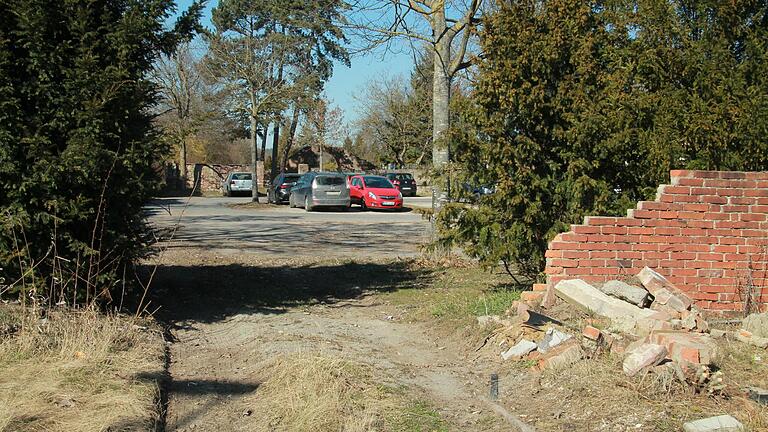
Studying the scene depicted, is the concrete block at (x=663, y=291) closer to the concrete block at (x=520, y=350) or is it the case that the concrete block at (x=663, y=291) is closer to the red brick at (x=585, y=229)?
the red brick at (x=585, y=229)

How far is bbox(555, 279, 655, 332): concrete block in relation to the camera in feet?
21.6

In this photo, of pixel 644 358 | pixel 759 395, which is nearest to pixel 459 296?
pixel 644 358

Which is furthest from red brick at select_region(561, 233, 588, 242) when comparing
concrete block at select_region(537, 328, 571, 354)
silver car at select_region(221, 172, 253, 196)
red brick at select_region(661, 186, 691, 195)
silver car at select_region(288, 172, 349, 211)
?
silver car at select_region(221, 172, 253, 196)

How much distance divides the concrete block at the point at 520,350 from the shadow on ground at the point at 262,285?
3.75m

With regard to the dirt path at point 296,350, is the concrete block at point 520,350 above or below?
above

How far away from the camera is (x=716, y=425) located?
466cm

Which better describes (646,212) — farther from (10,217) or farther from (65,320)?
(10,217)

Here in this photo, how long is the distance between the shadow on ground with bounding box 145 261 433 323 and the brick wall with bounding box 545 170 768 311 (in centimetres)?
405

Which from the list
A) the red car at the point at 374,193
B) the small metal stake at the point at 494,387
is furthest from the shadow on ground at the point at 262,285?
the red car at the point at 374,193

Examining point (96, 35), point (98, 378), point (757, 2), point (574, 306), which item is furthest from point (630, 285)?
point (96, 35)

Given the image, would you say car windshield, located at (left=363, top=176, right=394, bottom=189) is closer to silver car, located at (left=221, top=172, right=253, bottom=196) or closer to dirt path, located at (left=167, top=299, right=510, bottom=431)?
silver car, located at (left=221, top=172, right=253, bottom=196)

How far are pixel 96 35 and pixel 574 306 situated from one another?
18.4 ft

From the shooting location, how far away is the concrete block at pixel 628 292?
7.00 meters

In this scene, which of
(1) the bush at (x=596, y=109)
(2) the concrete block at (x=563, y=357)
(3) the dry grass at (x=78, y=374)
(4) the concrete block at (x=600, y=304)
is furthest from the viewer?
(1) the bush at (x=596, y=109)
